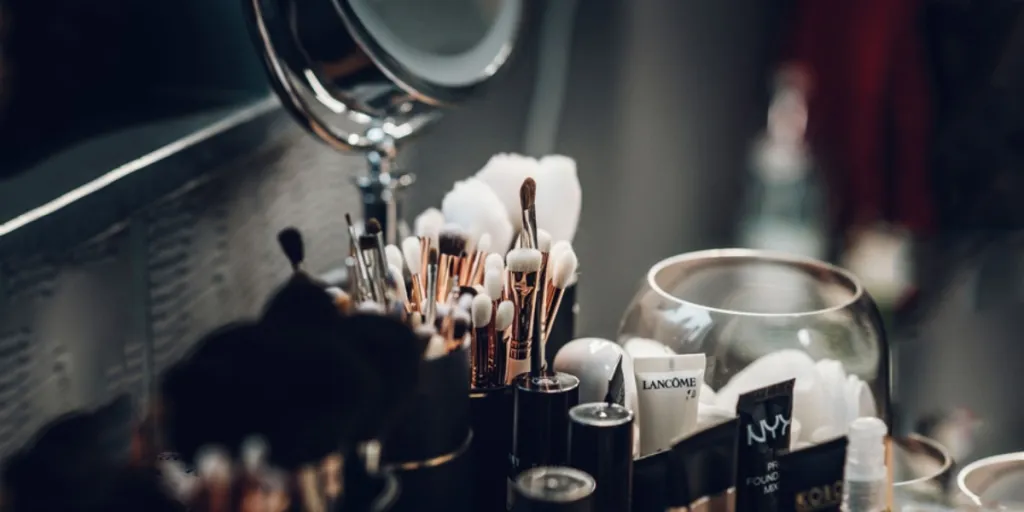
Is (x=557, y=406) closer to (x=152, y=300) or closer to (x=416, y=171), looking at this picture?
(x=152, y=300)

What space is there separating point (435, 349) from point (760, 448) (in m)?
→ 0.17

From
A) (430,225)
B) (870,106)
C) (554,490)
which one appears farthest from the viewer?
(870,106)

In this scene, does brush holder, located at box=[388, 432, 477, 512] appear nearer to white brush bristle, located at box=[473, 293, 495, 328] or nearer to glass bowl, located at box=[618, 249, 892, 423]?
white brush bristle, located at box=[473, 293, 495, 328]

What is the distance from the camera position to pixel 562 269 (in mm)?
489

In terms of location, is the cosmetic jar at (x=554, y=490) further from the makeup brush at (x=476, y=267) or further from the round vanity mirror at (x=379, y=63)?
the round vanity mirror at (x=379, y=63)

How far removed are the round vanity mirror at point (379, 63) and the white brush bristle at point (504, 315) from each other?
194 millimetres

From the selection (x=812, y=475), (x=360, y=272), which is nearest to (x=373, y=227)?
(x=360, y=272)

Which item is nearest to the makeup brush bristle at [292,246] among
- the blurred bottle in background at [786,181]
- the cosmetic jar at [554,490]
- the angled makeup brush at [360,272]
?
the angled makeup brush at [360,272]

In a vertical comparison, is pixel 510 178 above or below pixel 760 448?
above

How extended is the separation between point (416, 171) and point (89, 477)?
689 millimetres

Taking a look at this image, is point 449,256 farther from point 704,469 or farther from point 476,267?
point 704,469

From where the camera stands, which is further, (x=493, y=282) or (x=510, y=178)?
(x=510, y=178)

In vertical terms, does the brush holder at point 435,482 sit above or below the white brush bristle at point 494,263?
below

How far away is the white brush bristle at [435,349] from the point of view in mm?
403
